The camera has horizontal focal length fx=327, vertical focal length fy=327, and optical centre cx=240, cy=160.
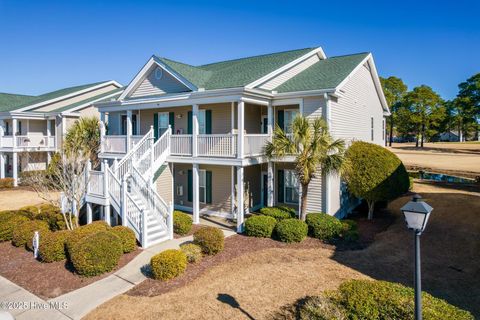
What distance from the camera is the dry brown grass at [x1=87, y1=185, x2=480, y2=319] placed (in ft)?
26.8

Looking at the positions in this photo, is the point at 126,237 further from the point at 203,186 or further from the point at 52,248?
the point at 203,186

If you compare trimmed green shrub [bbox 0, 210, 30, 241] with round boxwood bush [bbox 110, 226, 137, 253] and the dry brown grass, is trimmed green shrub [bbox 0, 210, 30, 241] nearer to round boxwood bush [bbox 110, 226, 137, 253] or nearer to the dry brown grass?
round boxwood bush [bbox 110, 226, 137, 253]

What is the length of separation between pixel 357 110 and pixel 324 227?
29.1 ft

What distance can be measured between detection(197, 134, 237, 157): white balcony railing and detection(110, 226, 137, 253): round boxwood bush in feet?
17.0

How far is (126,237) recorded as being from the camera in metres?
11.9

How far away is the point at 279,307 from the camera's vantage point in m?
8.19

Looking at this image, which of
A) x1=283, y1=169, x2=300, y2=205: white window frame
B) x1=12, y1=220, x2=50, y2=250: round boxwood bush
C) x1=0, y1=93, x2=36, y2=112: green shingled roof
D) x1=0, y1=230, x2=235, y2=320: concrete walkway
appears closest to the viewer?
x1=0, y1=230, x2=235, y2=320: concrete walkway

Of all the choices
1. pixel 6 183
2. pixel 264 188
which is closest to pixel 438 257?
pixel 264 188

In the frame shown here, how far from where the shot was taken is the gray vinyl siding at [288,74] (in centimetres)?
1689

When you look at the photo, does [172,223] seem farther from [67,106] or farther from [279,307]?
[67,106]

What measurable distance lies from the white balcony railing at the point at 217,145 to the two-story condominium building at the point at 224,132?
5 centimetres

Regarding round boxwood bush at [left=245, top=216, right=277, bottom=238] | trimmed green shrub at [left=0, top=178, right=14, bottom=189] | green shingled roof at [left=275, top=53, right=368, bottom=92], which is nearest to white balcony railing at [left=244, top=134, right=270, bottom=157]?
green shingled roof at [left=275, top=53, right=368, bottom=92]

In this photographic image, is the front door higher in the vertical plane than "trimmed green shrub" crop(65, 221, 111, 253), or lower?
higher

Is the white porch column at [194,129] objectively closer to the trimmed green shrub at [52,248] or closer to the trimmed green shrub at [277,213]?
the trimmed green shrub at [277,213]
